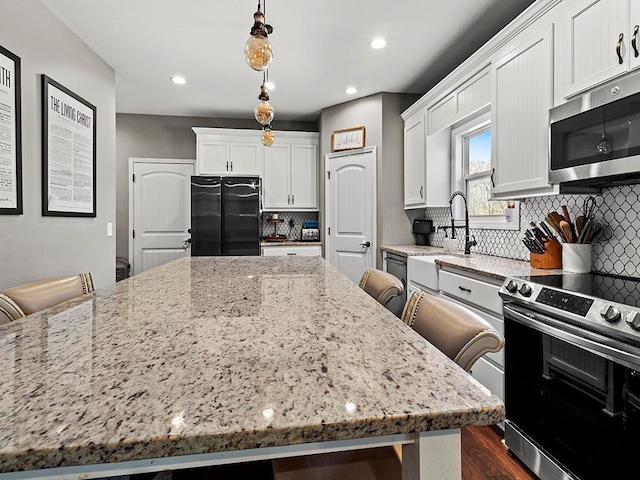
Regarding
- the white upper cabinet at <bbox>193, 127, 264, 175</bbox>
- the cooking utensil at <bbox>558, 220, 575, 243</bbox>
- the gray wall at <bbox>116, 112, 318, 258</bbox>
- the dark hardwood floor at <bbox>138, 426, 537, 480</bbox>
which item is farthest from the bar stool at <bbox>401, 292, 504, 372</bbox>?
the gray wall at <bbox>116, 112, 318, 258</bbox>

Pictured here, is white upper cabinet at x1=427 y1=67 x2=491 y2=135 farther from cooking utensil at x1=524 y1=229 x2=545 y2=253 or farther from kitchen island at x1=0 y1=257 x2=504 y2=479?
kitchen island at x1=0 y1=257 x2=504 y2=479

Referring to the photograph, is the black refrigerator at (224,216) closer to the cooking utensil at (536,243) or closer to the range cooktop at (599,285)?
the cooking utensil at (536,243)

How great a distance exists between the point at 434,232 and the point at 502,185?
1599 millimetres

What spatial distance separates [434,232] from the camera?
154 inches

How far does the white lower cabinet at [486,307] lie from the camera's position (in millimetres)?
1925

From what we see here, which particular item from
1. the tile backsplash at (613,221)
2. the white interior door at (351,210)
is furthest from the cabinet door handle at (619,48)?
the white interior door at (351,210)

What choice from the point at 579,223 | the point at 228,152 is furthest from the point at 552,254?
the point at 228,152

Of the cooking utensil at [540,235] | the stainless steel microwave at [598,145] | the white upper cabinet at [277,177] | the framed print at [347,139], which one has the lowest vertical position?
the cooking utensil at [540,235]

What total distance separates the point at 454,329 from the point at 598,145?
132 cm

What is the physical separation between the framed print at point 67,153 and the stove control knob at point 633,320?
10.5 feet

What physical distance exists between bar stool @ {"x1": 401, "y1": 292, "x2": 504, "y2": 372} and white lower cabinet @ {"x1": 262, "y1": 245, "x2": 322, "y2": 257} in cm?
349

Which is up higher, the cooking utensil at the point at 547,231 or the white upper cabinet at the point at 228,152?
the white upper cabinet at the point at 228,152

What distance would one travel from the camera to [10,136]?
2053 mm

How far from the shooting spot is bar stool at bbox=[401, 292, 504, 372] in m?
0.77
